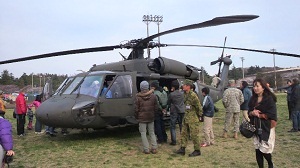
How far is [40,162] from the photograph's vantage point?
19.6 feet

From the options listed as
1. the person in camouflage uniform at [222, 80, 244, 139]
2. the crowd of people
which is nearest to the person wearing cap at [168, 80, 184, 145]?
the crowd of people

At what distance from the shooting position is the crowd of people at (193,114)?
4.38m

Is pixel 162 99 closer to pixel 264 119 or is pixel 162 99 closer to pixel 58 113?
pixel 58 113

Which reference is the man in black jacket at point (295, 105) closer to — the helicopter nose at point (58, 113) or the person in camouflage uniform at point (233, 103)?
the person in camouflage uniform at point (233, 103)

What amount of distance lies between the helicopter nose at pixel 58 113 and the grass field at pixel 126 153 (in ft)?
2.05

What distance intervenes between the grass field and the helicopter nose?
2.05 ft

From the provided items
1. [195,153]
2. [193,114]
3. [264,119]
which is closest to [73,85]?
[193,114]

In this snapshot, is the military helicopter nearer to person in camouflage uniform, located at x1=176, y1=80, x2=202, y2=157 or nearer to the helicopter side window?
the helicopter side window

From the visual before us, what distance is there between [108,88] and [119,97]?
1.35 feet

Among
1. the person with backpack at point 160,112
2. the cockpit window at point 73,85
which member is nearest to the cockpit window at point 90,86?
the cockpit window at point 73,85

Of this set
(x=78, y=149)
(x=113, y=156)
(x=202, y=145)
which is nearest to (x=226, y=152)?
(x=202, y=145)

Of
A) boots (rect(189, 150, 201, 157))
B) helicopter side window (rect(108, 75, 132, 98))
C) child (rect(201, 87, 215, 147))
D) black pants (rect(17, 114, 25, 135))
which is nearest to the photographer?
boots (rect(189, 150, 201, 157))

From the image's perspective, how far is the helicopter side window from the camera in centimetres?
818

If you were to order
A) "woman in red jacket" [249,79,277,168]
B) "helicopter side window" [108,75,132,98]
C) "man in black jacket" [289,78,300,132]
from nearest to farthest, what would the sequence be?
"woman in red jacket" [249,79,277,168], "helicopter side window" [108,75,132,98], "man in black jacket" [289,78,300,132]
